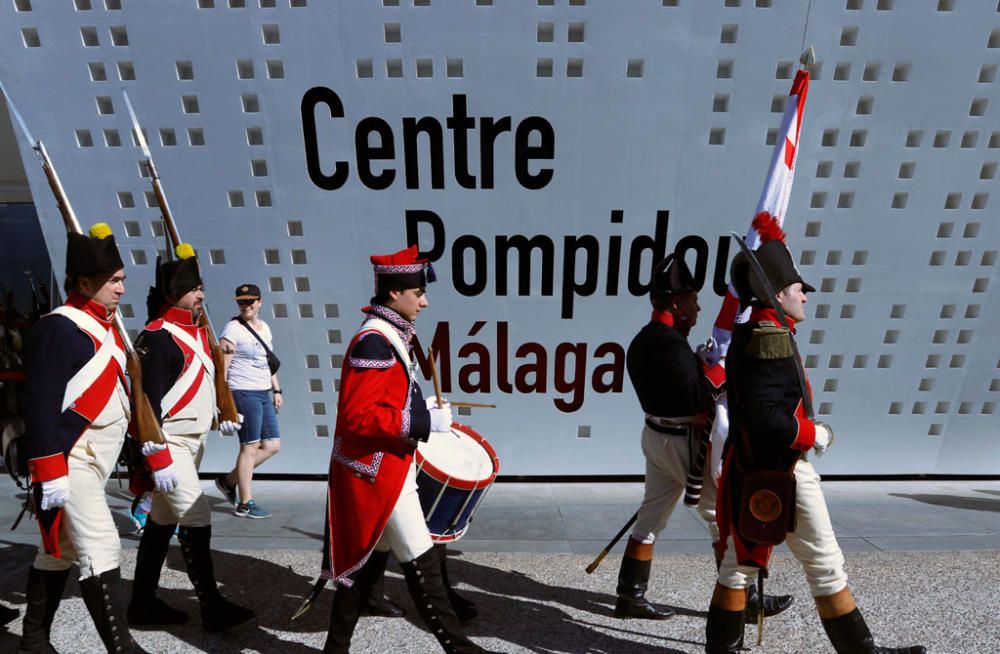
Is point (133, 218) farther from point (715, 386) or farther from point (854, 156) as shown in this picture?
point (854, 156)

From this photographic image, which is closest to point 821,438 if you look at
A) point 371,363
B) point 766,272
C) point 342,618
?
point 766,272

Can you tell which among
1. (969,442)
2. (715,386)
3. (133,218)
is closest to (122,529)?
(133,218)

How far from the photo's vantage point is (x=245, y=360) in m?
4.67

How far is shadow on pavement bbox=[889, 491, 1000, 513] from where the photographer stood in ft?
16.4

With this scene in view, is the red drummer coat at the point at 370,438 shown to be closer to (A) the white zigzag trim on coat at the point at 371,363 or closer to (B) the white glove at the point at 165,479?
(A) the white zigzag trim on coat at the point at 371,363

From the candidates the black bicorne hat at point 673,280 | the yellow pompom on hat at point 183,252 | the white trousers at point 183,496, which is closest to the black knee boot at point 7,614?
the white trousers at point 183,496

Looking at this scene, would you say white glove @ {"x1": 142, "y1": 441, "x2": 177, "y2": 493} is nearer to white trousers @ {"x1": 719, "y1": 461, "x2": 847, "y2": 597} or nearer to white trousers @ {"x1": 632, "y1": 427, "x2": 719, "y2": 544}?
white trousers @ {"x1": 632, "y1": 427, "x2": 719, "y2": 544}

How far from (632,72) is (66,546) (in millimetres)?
4565

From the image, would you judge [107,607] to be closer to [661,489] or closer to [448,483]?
[448,483]

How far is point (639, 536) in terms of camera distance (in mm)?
3309

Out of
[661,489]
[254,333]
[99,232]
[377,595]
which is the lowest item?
[377,595]

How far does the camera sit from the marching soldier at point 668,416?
120 inches

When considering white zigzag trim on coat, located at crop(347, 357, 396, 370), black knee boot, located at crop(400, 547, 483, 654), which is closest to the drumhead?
black knee boot, located at crop(400, 547, 483, 654)

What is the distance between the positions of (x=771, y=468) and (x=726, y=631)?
79 centimetres
